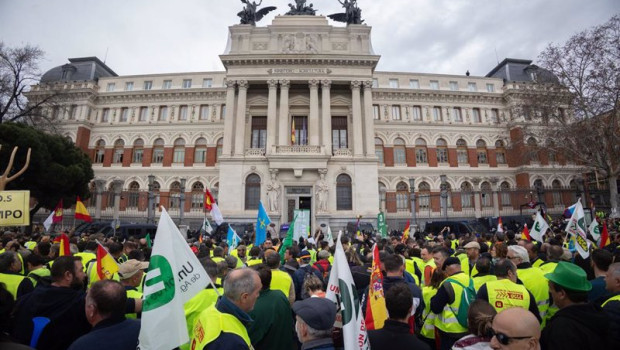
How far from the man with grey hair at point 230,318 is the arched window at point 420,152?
32.8 metres

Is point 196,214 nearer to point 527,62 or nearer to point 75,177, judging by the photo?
point 75,177

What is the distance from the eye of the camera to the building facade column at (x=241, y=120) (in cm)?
2579

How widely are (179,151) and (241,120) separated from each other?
36.1ft

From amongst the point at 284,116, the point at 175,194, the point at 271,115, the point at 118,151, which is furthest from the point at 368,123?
the point at 118,151

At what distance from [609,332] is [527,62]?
4553 cm

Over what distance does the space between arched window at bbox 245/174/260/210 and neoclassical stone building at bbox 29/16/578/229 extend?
125mm

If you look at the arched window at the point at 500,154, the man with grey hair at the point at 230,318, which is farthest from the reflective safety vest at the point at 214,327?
the arched window at the point at 500,154

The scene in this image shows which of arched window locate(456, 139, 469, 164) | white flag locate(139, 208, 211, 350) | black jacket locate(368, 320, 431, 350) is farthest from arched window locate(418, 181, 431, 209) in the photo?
white flag locate(139, 208, 211, 350)

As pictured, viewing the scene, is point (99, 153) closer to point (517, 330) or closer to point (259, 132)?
point (259, 132)

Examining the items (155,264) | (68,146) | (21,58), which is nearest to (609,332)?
(155,264)

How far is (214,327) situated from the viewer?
87.4 inches

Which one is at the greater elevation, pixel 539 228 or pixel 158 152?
pixel 158 152

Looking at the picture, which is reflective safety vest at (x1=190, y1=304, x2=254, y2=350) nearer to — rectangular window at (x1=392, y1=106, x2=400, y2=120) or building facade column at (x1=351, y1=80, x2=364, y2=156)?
building facade column at (x1=351, y1=80, x2=364, y2=156)

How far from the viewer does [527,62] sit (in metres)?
37.8
